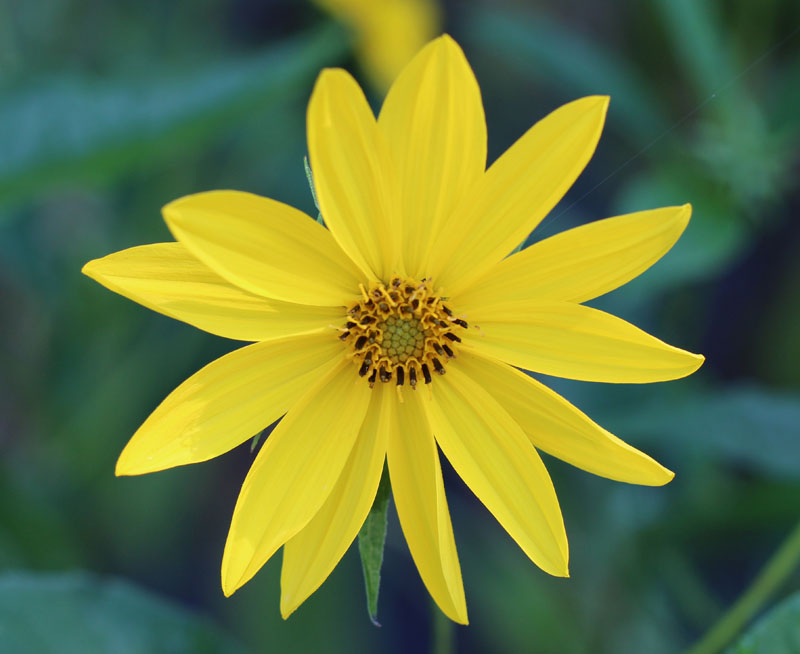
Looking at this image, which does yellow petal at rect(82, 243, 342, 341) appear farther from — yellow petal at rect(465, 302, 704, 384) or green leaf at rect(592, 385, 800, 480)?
green leaf at rect(592, 385, 800, 480)

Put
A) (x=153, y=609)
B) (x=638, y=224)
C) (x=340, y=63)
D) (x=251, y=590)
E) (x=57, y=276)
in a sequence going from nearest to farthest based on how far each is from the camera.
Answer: (x=638, y=224), (x=153, y=609), (x=251, y=590), (x=57, y=276), (x=340, y=63)

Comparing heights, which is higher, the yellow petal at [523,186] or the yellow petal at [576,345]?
the yellow petal at [523,186]

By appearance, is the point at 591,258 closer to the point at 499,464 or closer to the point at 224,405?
the point at 499,464

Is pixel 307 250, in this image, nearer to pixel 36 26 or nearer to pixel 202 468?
pixel 202 468

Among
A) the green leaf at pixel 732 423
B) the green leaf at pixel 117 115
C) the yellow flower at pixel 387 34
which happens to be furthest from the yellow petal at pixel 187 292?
the yellow flower at pixel 387 34

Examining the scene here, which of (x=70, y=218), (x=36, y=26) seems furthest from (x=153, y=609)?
(x=36, y=26)

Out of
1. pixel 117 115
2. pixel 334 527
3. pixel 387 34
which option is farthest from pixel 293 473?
pixel 387 34

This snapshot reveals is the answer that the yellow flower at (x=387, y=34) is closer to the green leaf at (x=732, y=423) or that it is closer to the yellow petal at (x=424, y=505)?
the green leaf at (x=732, y=423)
